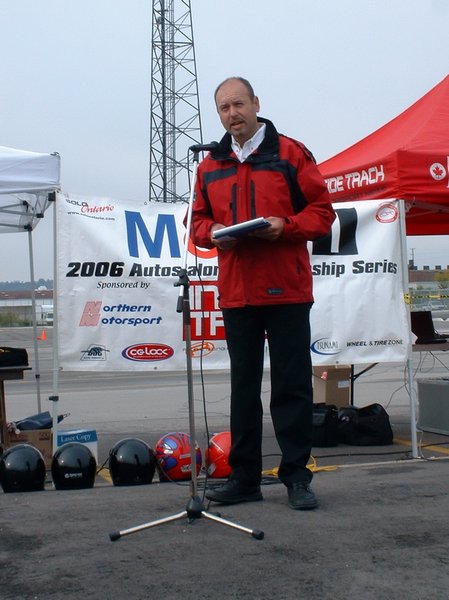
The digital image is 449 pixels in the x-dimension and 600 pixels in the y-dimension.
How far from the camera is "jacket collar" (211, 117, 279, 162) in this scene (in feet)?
14.2

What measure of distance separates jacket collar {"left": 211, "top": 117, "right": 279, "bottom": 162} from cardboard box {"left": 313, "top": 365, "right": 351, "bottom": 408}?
432cm

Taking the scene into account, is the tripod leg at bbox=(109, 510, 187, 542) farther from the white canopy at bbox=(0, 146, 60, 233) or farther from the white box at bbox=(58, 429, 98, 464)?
the white canopy at bbox=(0, 146, 60, 233)

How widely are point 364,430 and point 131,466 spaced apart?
294 centimetres

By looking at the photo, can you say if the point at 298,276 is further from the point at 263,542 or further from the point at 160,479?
the point at 160,479

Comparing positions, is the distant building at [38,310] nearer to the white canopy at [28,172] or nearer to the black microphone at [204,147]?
the white canopy at [28,172]

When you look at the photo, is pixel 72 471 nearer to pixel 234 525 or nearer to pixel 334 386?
pixel 234 525

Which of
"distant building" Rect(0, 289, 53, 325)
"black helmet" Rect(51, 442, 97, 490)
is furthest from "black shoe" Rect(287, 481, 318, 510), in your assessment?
"distant building" Rect(0, 289, 53, 325)

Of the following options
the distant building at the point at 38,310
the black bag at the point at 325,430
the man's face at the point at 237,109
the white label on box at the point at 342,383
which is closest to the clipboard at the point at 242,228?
the man's face at the point at 237,109

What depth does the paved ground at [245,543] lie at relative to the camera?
121 inches

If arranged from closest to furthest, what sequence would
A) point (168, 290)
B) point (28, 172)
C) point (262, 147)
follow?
point (262, 147), point (28, 172), point (168, 290)

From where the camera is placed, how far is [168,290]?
21.0ft

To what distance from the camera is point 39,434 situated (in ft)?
22.9

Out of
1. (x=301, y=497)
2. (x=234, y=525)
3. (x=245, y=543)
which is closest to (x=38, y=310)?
(x=301, y=497)

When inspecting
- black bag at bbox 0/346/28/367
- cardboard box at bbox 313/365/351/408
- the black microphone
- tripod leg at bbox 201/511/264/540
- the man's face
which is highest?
A: the man's face
